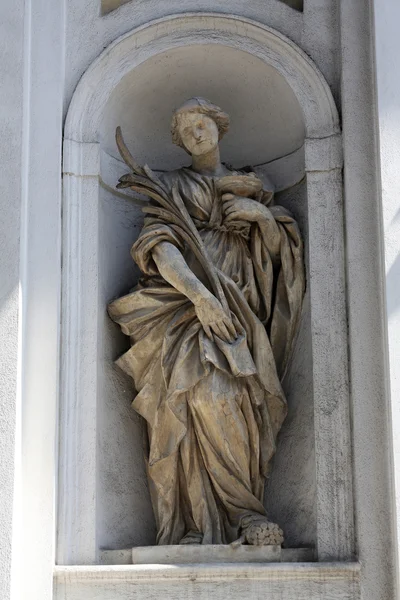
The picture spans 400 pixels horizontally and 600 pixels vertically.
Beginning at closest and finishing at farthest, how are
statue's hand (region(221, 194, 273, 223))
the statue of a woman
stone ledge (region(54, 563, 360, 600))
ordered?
1. stone ledge (region(54, 563, 360, 600))
2. the statue of a woman
3. statue's hand (region(221, 194, 273, 223))

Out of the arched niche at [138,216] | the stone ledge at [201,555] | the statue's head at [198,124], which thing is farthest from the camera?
the statue's head at [198,124]

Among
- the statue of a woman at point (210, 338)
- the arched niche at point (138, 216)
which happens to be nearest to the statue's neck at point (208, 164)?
the statue of a woman at point (210, 338)

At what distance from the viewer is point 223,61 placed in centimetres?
895

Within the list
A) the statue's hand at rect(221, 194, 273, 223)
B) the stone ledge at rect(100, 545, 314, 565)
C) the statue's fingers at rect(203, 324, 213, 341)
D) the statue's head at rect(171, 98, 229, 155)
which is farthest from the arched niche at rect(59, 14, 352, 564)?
the statue's fingers at rect(203, 324, 213, 341)

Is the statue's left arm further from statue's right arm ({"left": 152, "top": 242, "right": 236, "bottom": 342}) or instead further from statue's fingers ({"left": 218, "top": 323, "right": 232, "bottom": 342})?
statue's fingers ({"left": 218, "top": 323, "right": 232, "bottom": 342})

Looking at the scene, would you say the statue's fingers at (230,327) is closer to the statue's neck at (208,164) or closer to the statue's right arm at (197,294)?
the statue's right arm at (197,294)

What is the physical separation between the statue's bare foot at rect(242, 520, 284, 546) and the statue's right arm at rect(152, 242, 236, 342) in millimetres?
1025

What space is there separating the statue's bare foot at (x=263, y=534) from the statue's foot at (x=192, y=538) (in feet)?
0.85

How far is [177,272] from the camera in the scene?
8.20 metres

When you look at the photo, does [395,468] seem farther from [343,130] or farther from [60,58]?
[60,58]

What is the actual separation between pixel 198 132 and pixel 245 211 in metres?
0.58

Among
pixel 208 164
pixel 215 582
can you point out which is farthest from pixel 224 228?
pixel 215 582

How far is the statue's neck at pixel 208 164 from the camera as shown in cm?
873

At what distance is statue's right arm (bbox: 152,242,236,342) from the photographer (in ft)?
26.7
